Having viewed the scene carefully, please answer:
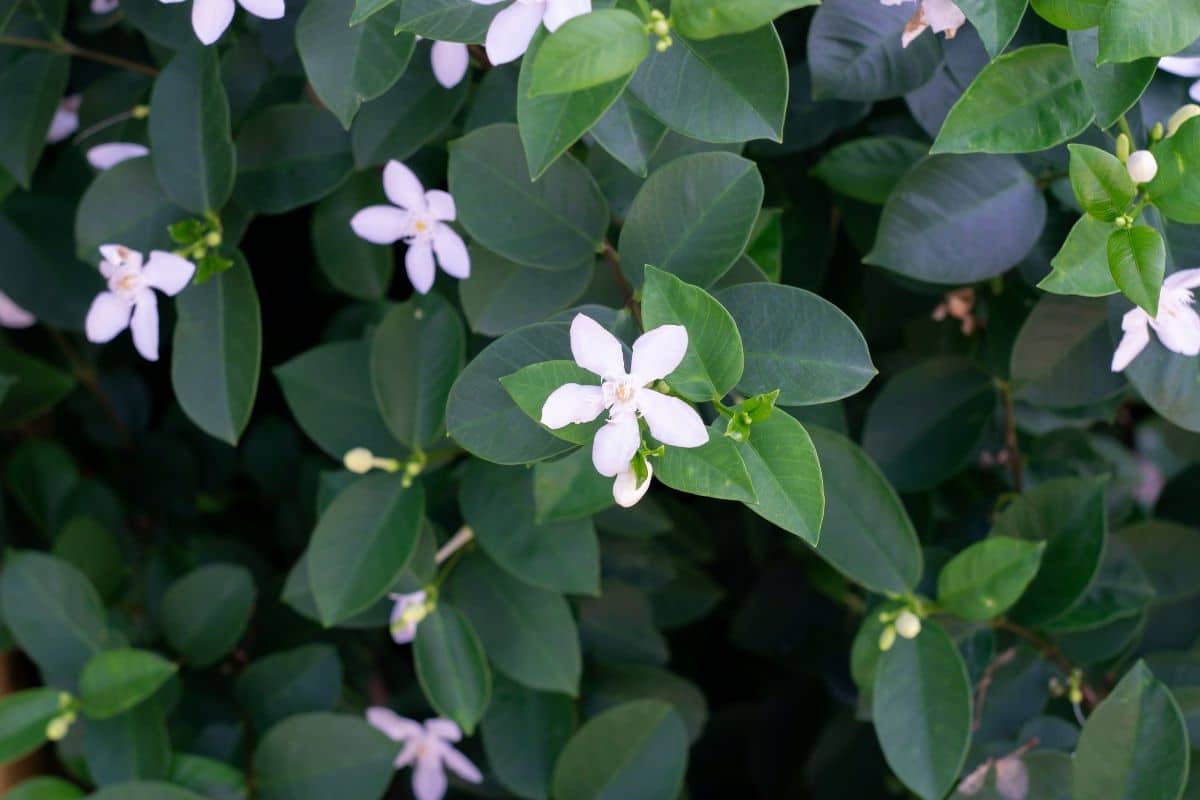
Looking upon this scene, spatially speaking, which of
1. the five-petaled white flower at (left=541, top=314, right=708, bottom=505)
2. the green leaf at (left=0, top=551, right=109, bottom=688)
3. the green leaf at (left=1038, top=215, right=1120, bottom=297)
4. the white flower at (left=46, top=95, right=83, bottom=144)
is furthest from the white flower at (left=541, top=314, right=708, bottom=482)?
the white flower at (left=46, top=95, right=83, bottom=144)

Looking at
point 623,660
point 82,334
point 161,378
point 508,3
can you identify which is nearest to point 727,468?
point 508,3

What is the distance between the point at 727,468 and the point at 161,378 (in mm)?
1141

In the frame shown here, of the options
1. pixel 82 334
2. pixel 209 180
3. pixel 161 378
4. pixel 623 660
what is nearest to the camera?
pixel 209 180

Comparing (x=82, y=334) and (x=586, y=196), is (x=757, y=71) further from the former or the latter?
(x=82, y=334)

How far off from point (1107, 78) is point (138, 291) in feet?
2.36

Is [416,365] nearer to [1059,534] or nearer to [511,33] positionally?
[511,33]

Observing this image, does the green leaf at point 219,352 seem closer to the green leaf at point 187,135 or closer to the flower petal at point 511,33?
the green leaf at point 187,135

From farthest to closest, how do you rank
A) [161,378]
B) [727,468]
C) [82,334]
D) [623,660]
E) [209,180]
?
1. [161,378]
2. [82,334]
3. [623,660]
4. [209,180]
5. [727,468]

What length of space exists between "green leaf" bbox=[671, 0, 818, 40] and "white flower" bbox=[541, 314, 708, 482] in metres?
0.17

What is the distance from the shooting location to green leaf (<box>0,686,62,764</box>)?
3.40ft

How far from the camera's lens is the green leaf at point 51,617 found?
1.08m

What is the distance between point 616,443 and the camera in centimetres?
61

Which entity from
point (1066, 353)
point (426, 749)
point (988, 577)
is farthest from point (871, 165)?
point (426, 749)

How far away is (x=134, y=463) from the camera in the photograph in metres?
1.43
